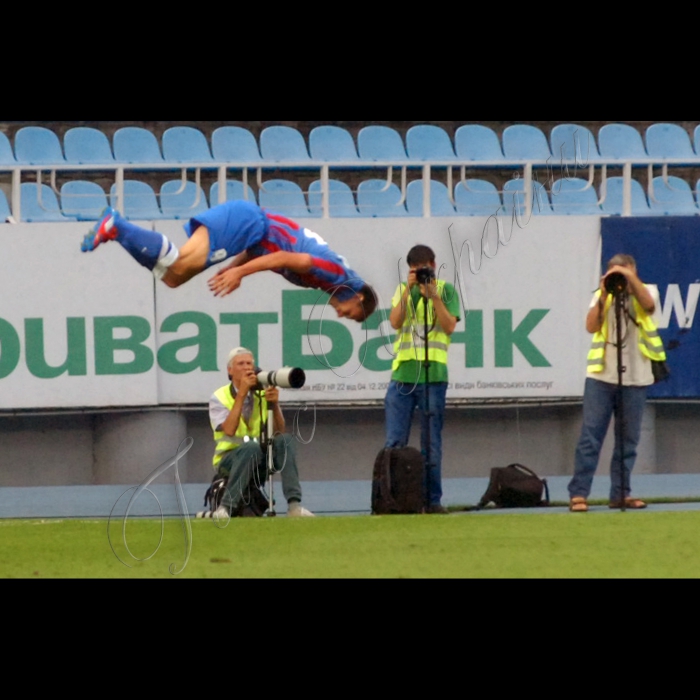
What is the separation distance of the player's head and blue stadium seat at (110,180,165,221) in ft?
5.89

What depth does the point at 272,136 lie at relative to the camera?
14.1 m

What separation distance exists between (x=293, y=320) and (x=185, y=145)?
3244 mm

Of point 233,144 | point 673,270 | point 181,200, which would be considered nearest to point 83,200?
point 181,200

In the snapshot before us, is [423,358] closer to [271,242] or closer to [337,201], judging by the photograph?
[271,242]

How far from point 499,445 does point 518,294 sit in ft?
5.03

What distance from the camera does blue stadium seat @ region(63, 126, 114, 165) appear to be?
45.0 ft

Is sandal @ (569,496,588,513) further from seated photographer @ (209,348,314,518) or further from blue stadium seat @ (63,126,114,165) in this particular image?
blue stadium seat @ (63,126,114,165)

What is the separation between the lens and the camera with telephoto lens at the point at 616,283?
28.5 feet

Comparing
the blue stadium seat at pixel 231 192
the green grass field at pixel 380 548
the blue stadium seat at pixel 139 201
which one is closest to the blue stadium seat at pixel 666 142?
the blue stadium seat at pixel 231 192

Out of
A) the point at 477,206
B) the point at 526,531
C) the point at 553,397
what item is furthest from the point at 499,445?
the point at 526,531

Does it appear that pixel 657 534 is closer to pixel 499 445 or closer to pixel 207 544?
pixel 207 544

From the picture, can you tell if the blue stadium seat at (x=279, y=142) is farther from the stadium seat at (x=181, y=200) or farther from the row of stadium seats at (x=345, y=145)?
the stadium seat at (x=181, y=200)

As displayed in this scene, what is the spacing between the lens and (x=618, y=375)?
8.79m

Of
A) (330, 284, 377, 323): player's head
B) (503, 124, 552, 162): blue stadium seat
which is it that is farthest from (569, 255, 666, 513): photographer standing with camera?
(503, 124, 552, 162): blue stadium seat
